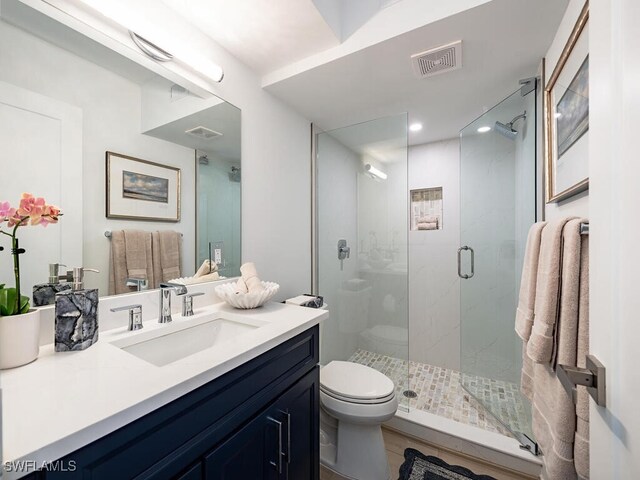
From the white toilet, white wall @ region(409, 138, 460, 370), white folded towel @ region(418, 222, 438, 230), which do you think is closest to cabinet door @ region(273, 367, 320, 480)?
the white toilet

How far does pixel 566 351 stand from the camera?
82 centimetres

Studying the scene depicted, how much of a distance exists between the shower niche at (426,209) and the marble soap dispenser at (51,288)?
2537mm

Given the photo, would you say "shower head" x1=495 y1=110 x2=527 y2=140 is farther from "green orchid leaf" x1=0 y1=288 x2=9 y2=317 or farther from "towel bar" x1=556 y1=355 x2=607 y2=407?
"green orchid leaf" x1=0 y1=288 x2=9 y2=317

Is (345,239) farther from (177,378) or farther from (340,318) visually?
(177,378)

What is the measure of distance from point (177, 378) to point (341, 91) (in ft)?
5.81

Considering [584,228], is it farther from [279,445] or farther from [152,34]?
[152,34]

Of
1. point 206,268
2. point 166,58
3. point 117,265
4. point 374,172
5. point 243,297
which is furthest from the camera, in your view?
point 374,172

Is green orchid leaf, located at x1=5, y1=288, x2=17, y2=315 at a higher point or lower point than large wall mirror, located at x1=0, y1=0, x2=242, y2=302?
lower

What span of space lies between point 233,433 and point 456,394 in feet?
6.43

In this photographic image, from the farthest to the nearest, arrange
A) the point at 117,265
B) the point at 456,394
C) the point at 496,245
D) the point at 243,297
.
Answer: the point at 456,394, the point at 496,245, the point at 243,297, the point at 117,265

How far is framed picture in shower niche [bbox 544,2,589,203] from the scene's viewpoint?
0.90 meters

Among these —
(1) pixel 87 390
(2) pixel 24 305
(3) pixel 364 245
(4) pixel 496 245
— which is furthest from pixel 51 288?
(4) pixel 496 245

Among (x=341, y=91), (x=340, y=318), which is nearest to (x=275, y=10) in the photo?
(x=341, y=91)

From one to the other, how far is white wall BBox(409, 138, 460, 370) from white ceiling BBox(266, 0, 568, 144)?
1.25ft
